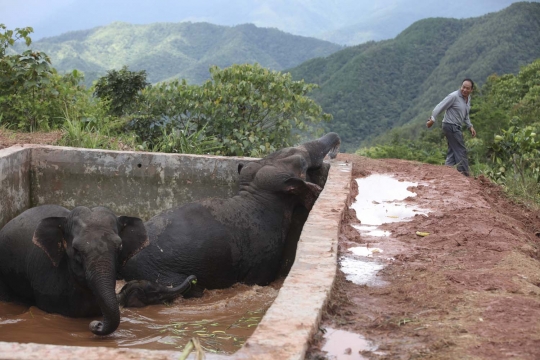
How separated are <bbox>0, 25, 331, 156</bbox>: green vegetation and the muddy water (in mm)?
4440

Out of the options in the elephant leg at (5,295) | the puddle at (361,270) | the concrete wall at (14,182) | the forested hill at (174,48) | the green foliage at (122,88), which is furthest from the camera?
the forested hill at (174,48)

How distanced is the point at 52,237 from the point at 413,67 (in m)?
48.9

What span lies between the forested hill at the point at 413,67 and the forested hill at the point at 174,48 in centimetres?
1454

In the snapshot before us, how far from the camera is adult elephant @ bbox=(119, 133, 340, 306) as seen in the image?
648cm

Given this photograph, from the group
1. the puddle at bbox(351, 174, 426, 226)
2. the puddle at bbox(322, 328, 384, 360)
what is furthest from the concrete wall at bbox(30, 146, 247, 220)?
the puddle at bbox(322, 328, 384, 360)

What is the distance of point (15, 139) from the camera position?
9.67 metres

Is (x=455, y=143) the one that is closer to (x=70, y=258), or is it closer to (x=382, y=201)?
(x=382, y=201)

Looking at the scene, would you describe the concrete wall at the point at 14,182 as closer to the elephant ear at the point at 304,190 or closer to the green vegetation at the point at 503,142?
the elephant ear at the point at 304,190

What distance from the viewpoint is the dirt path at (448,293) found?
3.56 meters

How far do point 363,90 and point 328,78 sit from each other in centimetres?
372

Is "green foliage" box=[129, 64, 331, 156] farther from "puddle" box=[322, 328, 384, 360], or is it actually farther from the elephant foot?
"puddle" box=[322, 328, 384, 360]

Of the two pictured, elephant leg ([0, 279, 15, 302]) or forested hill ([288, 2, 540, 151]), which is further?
forested hill ([288, 2, 540, 151])

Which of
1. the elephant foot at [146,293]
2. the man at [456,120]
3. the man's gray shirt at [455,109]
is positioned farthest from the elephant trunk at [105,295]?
the man's gray shirt at [455,109]

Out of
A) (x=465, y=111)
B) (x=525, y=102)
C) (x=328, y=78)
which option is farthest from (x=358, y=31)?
(x=465, y=111)
